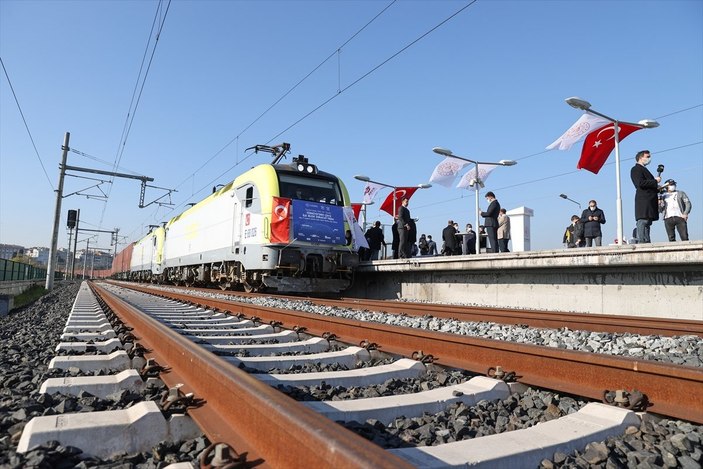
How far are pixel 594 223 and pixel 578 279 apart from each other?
16.3 feet

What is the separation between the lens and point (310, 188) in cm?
1266

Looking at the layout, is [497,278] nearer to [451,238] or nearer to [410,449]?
[451,238]

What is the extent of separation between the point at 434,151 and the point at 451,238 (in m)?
4.27

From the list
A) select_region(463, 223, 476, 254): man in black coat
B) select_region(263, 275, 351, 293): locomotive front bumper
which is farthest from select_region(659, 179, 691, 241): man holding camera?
select_region(263, 275, 351, 293): locomotive front bumper

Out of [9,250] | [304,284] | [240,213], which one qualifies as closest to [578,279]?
[304,284]

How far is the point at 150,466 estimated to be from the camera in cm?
174

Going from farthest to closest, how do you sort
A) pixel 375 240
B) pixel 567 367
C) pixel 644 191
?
pixel 375 240 < pixel 644 191 < pixel 567 367

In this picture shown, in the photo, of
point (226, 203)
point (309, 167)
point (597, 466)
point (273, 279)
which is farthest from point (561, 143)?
point (597, 466)

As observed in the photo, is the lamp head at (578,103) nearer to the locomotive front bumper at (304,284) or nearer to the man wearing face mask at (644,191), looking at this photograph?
the man wearing face mask at (644,191)

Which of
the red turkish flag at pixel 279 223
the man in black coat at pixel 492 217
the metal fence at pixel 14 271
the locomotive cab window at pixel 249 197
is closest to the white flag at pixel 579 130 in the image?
the man in black coat at pixel 492 217

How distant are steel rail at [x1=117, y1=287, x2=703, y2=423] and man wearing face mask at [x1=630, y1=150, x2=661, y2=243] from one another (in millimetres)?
6657

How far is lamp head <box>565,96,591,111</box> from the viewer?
11953 millimetres

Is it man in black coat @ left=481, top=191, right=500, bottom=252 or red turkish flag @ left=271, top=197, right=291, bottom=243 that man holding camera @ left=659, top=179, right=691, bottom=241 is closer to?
man in black coat @ left=481, top=191, right=500, bottom=252

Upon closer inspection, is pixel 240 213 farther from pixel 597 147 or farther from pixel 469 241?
pixel 597 147
